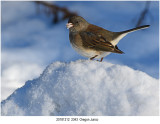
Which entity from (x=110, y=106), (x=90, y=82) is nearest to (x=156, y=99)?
(x=110, y=106)

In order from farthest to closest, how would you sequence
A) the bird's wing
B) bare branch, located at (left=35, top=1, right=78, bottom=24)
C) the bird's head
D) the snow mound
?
bare branch, located at (left=35, top=1, right=78, bottom=24)
the bird's head
the bird's wing
the snow mound

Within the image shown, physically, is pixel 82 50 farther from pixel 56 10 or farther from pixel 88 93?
pixel 56 10

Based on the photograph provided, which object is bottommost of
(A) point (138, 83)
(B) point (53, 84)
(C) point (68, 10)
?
(C) point (68, 10)

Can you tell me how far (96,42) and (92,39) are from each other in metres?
0.05

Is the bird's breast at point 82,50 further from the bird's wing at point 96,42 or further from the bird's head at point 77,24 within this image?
the bird's head at point 77,24

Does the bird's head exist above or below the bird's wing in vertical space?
above

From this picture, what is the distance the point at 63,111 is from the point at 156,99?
25.8 inches

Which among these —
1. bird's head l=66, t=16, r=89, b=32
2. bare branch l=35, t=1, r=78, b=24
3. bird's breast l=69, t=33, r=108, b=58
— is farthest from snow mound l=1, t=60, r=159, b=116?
bare branch l=35, t=1, r=78, b=24

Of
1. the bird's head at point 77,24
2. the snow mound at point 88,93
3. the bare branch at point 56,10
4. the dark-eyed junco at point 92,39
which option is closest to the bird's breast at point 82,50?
the dark-eyed junco at point 92,39

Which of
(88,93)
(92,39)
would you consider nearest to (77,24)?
(92,39)

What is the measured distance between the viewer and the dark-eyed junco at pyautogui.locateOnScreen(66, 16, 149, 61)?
99.6 inches

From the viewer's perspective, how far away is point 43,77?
6.39 feet

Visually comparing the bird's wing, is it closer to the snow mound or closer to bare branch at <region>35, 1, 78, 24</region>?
the snow mound
